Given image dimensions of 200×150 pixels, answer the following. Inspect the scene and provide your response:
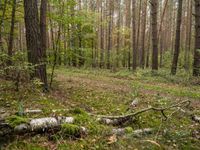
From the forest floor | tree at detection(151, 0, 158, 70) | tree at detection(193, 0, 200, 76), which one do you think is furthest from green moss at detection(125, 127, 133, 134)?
tree at detection(151, 0, 158, 70)

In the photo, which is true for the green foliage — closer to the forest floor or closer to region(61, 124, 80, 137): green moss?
the forest floor

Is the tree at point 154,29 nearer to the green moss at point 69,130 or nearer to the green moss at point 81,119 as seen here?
the green moss at point 81,119

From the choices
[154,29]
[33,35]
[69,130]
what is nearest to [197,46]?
[154,29]

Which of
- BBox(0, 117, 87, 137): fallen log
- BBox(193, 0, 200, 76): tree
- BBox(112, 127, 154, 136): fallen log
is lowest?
BBox(112, 127, 154, 136): fallen log

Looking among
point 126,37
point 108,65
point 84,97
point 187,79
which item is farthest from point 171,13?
point 84,97

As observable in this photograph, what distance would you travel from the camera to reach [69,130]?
185 inches

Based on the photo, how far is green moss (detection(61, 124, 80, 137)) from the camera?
15.3ft

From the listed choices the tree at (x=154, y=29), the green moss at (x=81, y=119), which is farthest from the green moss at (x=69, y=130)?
the tree at (x=154, y=29)

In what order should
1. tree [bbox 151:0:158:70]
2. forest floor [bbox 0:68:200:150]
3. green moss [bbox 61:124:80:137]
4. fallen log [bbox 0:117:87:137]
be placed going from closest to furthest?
fallen log [bbox 0:117:87:137] < forest floor [bbox 0:68:200:150] < green moss [bbox 61:124:80:137] < tree [bbox 151:0:158:70]

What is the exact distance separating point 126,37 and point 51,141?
119 ft

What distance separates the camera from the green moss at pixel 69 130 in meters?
4.66

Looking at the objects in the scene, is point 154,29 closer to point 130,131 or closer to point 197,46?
point 197,46

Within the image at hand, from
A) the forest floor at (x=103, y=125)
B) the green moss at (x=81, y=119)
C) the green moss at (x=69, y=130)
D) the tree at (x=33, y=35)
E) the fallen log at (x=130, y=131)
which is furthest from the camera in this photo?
the tree at (x=33, y=35)

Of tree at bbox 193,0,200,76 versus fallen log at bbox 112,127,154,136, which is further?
tree at bbox 193,0,200,76
